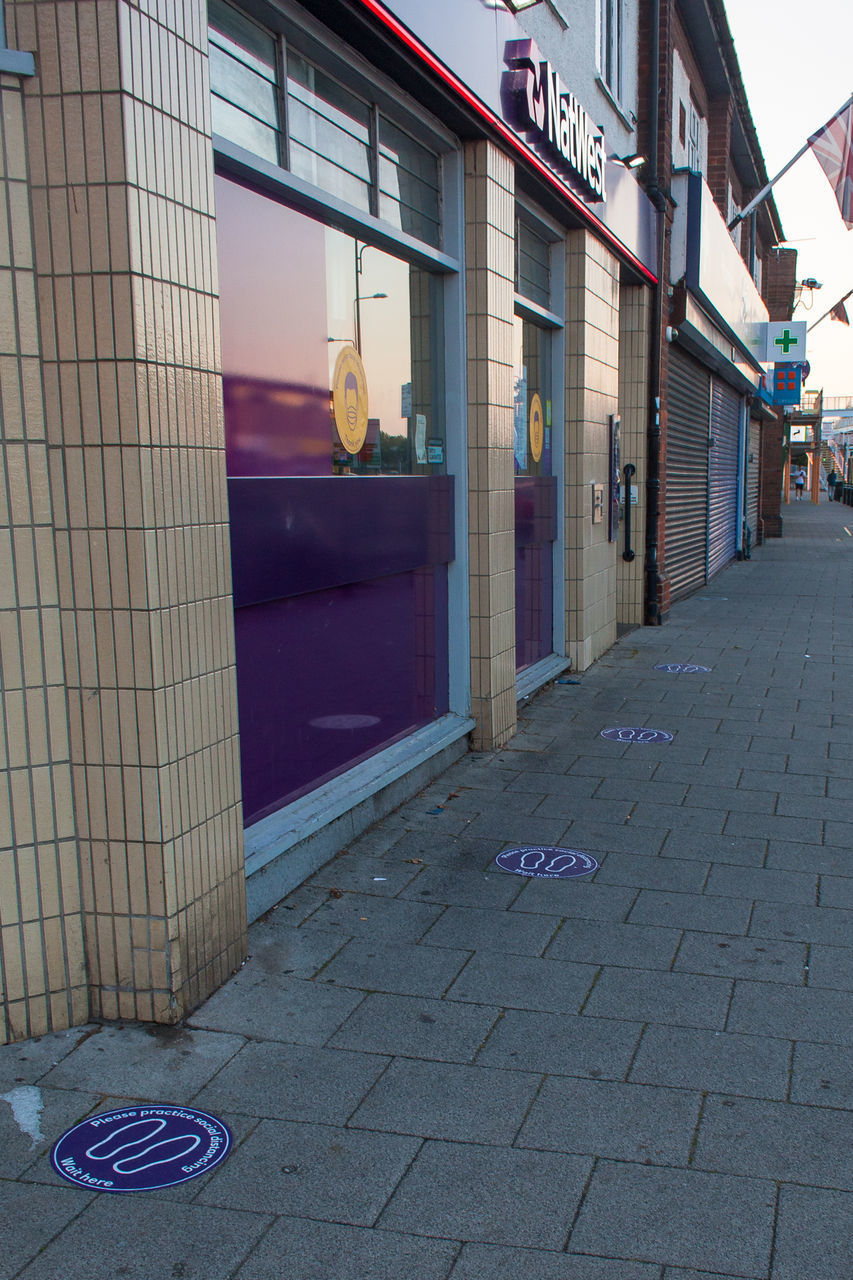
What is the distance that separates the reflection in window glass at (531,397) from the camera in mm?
8211

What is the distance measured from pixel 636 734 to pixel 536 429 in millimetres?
2743

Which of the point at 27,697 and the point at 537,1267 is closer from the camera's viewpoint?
the point at 537,1267

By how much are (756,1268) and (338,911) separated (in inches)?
90.8

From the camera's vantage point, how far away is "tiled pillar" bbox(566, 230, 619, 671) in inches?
361

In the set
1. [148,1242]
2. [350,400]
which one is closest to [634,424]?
[350,400]

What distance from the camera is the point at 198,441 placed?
140 inches

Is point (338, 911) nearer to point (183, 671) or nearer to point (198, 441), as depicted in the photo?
point (183, 671)

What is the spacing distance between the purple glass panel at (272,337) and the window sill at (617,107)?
227 inches

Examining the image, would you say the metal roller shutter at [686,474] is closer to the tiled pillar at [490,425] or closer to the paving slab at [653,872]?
the tiled pillar at [490,425]

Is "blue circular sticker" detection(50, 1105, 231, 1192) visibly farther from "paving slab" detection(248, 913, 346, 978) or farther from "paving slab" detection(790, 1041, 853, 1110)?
"paving slab" detection(790, 1041, 853, 1110)

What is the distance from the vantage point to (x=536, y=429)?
8.74 m

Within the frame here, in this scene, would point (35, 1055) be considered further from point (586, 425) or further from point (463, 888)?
point (586, 425)

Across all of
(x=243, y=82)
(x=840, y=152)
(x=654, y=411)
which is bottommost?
(x=654, y=411)

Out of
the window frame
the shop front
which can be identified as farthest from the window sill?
the shop front
